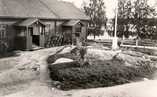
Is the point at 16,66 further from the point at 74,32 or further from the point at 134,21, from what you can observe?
the point at 134,21

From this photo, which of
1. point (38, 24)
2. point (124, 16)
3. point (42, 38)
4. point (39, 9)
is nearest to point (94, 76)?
point (38, 24)

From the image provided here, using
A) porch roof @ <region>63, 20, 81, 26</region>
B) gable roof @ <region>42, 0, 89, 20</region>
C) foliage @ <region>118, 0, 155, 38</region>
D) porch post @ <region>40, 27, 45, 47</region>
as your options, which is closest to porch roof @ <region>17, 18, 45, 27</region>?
porch post @ <region>40, 27, 45, 47</region>

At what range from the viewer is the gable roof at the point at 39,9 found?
24.0 meters

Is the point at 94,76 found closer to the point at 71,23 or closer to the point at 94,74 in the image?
the point at 94,74

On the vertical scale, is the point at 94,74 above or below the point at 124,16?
below

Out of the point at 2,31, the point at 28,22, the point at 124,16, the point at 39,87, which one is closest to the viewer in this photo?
the point at 39,87

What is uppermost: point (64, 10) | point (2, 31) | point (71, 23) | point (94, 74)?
point (64, 10)

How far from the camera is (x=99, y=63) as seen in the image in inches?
659

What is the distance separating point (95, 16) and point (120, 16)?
3.88 m

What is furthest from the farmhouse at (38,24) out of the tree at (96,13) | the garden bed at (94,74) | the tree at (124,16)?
the garden bed at (94,74)

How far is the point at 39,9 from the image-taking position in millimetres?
27609

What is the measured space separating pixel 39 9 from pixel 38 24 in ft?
10.7

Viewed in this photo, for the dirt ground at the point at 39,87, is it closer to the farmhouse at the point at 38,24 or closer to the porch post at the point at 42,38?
the farmhouse at the point at 38,24

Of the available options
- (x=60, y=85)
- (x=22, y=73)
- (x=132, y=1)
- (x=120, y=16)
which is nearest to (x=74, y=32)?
(x=120, y=16)
